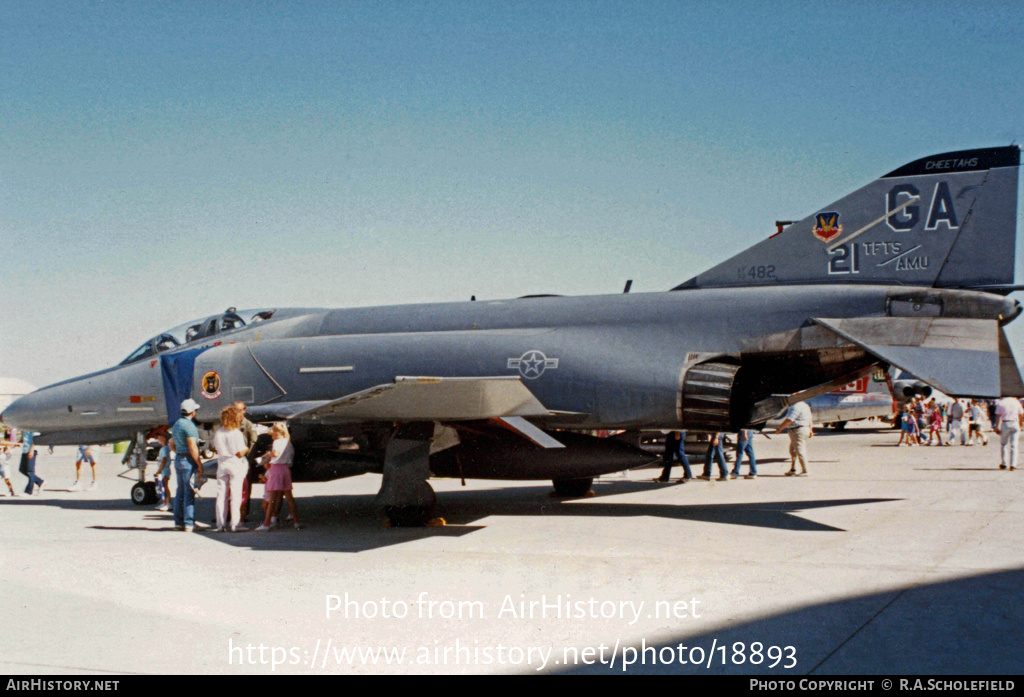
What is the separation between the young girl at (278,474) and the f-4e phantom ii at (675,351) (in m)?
0.26

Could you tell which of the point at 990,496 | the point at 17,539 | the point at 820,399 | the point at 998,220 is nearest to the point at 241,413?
the point at 17,539

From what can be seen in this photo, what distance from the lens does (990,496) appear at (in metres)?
11.0

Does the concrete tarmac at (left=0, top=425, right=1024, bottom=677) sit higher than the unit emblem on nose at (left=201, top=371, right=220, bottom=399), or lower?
lower

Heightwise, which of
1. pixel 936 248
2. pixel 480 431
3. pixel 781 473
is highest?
pixel 936 248

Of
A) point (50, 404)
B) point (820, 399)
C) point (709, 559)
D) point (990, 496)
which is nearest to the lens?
point (709, 559)

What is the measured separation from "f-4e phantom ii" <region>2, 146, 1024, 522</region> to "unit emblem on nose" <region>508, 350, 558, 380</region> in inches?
0.7

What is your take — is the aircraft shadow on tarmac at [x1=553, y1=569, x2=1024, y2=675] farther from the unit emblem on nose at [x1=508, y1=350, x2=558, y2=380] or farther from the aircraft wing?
the unit emblem on nose at [x1=508, y1=350, x2=558, y2=380]

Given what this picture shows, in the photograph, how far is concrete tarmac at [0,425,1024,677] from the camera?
447cm

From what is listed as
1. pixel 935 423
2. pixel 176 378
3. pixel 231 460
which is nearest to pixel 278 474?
pixel 231 460

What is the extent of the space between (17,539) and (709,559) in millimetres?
7826

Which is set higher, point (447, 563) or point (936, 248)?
point (936, 248)

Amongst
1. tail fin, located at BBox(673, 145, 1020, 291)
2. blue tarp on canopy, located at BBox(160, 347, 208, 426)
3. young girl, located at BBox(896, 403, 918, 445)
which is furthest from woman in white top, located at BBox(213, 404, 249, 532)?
young girl, located at BBox(896, 403, 918, 445)

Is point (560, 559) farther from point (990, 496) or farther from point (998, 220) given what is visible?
point (990, 496)

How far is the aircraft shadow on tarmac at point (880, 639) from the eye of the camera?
419 cm
